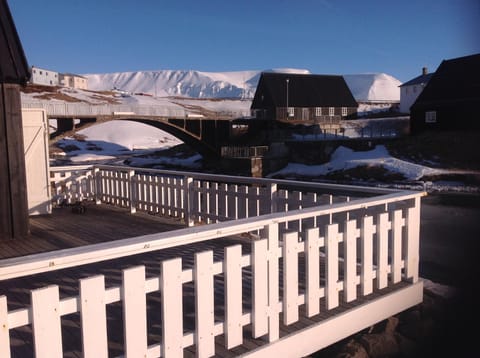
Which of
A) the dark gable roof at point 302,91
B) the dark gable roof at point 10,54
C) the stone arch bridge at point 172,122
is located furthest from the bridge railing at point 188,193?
the dark gable roof at point 302,91

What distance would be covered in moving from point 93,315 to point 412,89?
62722 millimetres

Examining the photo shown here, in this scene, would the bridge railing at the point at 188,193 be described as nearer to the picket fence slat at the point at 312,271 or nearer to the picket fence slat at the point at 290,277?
the picket fence slat at the point at 312,271

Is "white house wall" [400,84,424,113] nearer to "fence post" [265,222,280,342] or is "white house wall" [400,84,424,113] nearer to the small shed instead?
the small shed

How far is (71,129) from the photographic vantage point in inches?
1345

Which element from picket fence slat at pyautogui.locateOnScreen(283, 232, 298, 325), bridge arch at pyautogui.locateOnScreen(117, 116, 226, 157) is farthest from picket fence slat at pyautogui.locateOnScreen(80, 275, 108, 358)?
bridge arch at pyautogui.locateOnScreen(117, 116, 226, 157)

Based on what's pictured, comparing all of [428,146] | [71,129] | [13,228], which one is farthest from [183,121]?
[13,228]

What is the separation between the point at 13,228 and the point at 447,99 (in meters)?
35.3

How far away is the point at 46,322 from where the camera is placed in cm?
238

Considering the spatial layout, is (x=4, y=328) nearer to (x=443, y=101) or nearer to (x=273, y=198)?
(x=273, y=198)

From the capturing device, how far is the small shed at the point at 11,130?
6.47m

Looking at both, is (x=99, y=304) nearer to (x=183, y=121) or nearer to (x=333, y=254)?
(x=333, y=254)

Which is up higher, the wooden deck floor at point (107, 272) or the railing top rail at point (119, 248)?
the railing top rail at point (119, 248)

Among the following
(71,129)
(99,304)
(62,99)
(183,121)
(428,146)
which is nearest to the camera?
(99,304)

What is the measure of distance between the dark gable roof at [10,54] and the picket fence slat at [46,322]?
5086 millimetres
